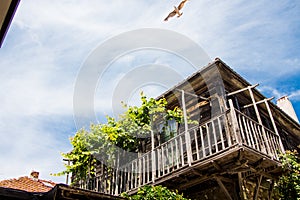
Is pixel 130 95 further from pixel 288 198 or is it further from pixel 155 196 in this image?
pixel 288 198

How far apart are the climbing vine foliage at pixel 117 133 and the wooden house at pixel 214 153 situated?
21.2 inches

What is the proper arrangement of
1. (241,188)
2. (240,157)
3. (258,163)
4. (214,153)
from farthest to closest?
(241,188) < (258,163) < (214,153) < (240,157)

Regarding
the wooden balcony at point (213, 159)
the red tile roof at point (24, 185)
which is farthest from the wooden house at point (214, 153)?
the red tile roof at point (24, 185)

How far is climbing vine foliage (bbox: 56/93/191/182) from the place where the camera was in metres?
9.07

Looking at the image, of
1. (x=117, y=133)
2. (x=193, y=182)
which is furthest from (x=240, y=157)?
(x=117, y=133)

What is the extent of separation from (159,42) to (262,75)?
12.8ft

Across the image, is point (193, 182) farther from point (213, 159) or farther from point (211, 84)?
point (211, 84)

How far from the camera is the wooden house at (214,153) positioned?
6.69 meters

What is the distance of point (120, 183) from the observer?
29.1ft

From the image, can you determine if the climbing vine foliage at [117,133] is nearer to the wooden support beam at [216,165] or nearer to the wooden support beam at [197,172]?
the wooden support beam at [197,172]

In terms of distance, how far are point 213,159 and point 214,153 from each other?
0.17m

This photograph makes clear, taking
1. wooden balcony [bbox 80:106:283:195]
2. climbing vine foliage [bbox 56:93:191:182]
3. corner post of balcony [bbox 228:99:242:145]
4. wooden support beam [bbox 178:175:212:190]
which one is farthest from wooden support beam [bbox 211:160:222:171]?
climbing vine foliage [bbox 56:93:191:182]

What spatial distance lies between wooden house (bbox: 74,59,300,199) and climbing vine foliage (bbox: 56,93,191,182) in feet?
1.77

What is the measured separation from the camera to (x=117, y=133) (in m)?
9.01
